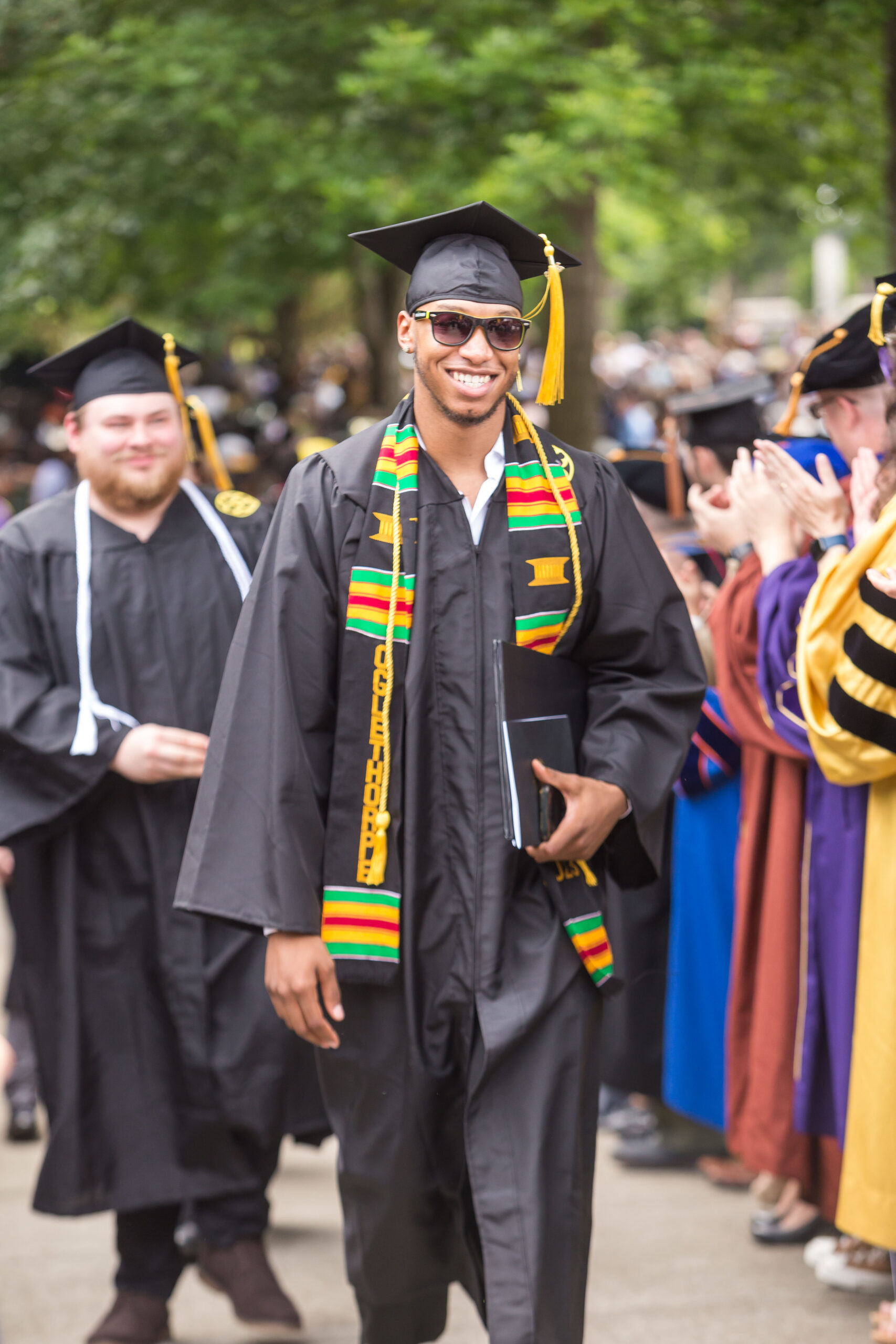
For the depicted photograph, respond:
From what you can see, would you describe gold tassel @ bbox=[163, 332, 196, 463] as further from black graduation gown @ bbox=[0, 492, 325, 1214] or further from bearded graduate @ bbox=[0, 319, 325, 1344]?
black graduation gown @ bbox=[0, 492, 325, 1214]

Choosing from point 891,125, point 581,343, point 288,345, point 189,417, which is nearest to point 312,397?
point 288,345

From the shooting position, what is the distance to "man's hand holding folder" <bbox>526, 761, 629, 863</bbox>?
2.96 meters

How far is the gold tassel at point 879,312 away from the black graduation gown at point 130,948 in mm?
1794

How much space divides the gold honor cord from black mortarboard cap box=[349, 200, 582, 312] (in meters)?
1.22

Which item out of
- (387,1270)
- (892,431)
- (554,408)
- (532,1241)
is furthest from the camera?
(554,408)

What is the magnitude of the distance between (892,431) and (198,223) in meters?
7.42

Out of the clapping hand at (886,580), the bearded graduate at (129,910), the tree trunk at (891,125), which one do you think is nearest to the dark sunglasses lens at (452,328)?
the clapping hand at (886,580)

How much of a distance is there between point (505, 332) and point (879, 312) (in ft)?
3.00

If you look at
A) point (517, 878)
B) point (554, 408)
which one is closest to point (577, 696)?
point (517, 878)

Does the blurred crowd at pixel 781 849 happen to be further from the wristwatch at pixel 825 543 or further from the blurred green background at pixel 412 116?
the blurred green background at pixel 412 116

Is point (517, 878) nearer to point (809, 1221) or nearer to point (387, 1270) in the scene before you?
point (387, 1270)

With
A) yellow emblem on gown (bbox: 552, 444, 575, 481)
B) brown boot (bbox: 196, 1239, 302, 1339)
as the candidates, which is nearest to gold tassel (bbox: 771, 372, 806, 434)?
yellow emblem on gown (bbox: 552, 444, 575, 481)

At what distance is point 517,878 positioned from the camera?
10.1ft

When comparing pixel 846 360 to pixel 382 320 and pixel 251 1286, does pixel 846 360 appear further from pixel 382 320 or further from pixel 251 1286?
pixel 382 320
